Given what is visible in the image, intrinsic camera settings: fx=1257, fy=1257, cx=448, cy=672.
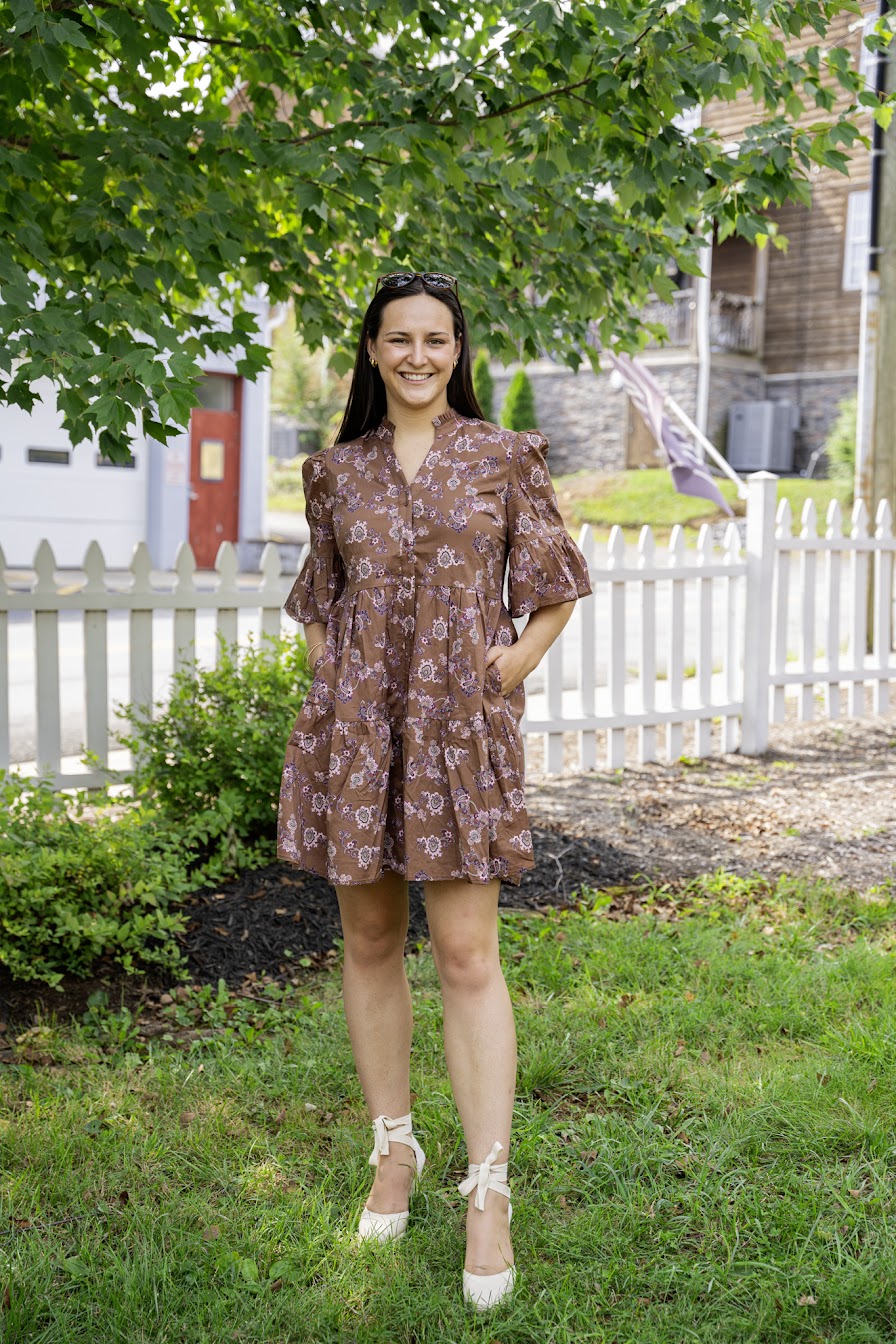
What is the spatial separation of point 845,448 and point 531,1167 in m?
19.8

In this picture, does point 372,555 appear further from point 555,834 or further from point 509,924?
point 555,834

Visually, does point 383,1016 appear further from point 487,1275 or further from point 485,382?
point 485,382

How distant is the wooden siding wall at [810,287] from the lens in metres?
22.7

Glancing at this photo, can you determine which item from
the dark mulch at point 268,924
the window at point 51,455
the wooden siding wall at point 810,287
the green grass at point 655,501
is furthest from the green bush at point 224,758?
the wooden siding wall at point 810,287

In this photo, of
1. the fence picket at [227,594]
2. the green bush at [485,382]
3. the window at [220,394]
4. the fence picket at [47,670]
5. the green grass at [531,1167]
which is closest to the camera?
the green grass at [531,1167]

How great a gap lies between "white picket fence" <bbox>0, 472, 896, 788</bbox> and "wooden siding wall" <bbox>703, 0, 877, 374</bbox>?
1589 centimetres

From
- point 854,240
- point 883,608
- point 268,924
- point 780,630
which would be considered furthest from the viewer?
point 854,240

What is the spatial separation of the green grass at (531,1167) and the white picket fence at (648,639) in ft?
7.43

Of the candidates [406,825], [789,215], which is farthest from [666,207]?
[789,215]

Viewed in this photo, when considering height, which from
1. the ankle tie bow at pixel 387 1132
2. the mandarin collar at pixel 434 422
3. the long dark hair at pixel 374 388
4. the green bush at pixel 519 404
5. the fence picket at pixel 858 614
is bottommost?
the ankle tie bow at pixel 387 1132

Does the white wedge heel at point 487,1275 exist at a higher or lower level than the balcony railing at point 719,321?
lower

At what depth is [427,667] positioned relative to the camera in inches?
91.7

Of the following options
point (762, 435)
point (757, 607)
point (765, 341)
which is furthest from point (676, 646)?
point (765, 341)

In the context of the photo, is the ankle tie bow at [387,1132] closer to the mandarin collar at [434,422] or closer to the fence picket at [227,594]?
the mandarin collar at [434,422]
